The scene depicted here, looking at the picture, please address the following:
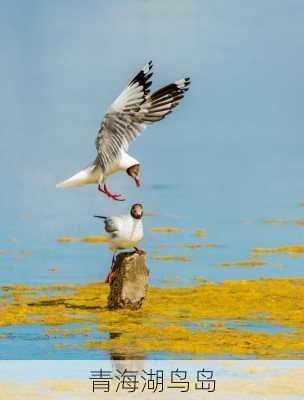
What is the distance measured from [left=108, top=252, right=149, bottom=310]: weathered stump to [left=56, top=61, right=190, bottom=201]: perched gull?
100cm

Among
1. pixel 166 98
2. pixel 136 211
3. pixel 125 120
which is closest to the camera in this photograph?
pixel 136 211

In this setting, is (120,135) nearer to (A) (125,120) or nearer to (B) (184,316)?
(A) (125,120)

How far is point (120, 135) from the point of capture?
50.1 ft

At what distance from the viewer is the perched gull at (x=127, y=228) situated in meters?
15.1

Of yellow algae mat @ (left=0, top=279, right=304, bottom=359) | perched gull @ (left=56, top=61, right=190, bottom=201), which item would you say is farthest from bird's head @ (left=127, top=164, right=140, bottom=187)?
yellow algae mat @ (left=0, top=279, right=304, bottom=359)

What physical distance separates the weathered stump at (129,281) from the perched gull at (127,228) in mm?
249

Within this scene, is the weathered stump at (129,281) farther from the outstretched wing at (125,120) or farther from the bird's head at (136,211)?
the outstretched wing at (125,120)

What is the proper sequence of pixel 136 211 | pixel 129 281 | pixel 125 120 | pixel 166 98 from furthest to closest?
pixel 166 98
pixel 129 281
pixel 125 120
pixel 136 211

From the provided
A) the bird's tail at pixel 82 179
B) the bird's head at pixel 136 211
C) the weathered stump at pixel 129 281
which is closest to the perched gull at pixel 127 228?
the bird's head at pixel 136 211

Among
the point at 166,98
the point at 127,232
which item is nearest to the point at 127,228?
the point at 127,232

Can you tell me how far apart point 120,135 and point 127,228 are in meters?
1.28

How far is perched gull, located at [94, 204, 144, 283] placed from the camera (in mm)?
15117
